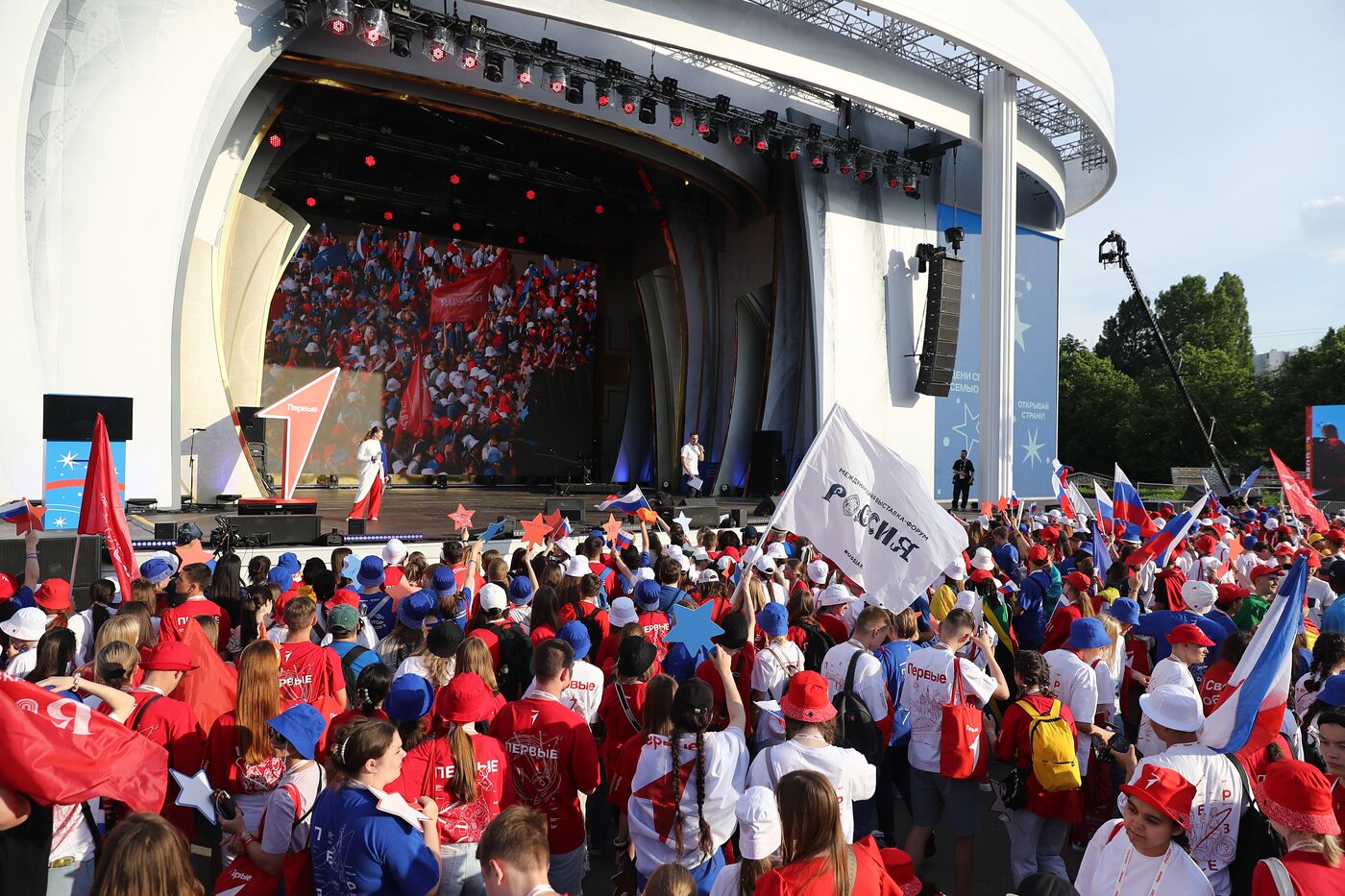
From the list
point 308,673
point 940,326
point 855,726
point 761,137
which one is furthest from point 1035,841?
point 940,326

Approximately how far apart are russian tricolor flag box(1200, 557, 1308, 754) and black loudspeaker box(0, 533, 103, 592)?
29.5ft

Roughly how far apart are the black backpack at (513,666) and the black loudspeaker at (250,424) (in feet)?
47.5

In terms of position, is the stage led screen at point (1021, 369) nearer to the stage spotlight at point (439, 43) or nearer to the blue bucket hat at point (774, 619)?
the stage spotlight at point (439, 43)

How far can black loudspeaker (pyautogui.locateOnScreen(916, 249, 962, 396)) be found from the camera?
923 inches

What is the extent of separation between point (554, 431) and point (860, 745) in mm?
26430

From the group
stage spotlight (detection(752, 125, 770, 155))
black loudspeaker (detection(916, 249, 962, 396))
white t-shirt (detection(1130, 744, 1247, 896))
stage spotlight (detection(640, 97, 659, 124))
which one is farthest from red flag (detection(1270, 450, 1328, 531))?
black loudspeaker (detection(916, 249, 962, 396))

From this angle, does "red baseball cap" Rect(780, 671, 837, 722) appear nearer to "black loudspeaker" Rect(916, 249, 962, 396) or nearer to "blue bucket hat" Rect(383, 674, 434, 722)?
"blue bucket hat" Rect(383, 674, 434, 722)

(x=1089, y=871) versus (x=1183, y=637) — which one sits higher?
(x=1183, y=637)

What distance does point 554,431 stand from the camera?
3022cm

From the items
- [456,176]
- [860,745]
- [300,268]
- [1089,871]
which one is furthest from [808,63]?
[1089,871]

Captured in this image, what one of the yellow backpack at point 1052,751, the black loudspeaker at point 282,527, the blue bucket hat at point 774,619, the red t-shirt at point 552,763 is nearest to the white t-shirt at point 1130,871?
the yellow backpack at point 1052,751

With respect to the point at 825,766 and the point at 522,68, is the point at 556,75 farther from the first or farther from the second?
the point at 825,766

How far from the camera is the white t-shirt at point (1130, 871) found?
2.53m

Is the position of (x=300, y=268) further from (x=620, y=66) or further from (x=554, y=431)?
(x=620, y=66)
